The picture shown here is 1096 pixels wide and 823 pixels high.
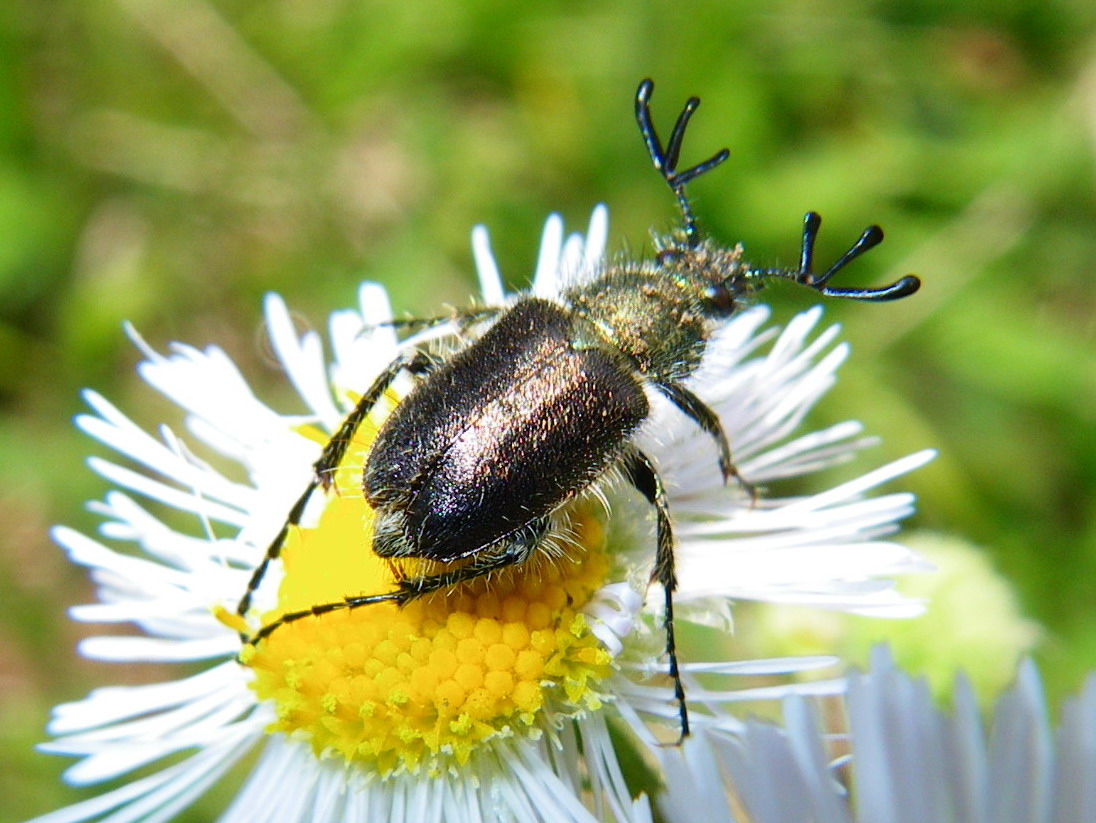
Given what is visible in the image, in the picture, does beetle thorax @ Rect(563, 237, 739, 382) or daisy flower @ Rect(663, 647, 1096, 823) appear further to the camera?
beetle thorax @ Rect(563, 237, 739, 382)

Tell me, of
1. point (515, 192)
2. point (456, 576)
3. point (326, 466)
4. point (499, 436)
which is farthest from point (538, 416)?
point (515, 192)

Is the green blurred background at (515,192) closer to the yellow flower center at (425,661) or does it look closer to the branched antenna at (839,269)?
the branched antenna at (839,269)

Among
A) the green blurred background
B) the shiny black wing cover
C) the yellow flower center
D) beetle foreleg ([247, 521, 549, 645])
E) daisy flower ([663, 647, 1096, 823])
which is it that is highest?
the green blurred background

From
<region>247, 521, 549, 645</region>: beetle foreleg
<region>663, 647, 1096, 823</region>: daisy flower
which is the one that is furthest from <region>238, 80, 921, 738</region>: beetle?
<region>663, 647, 1096, 823</region>: daisy flower

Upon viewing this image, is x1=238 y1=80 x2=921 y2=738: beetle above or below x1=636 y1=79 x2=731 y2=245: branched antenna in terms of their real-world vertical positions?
below

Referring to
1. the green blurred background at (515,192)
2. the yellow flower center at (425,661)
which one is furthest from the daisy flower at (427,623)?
the green blurred background at (515,192)

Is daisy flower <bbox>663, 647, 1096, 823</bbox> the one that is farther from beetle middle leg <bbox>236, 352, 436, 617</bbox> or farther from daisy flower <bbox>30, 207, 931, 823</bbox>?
beetle middle leg <bbox>236, 352, 436, 617</bbox>
